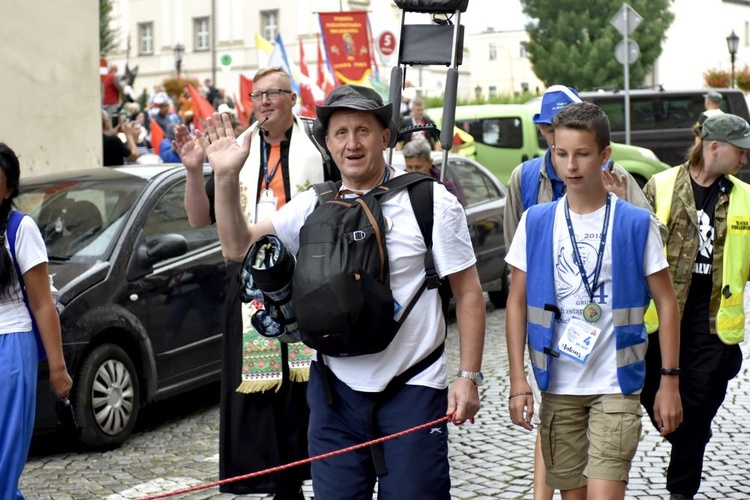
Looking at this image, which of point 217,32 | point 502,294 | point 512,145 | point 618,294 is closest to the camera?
point 618,294

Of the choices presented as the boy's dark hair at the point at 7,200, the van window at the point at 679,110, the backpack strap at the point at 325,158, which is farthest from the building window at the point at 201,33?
the boy's dark hair at the point at 7,200

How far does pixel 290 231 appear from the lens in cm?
392

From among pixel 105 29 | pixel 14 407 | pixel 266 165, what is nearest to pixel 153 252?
pixel 266 165

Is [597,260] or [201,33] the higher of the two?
[201,33]

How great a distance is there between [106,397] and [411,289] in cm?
373

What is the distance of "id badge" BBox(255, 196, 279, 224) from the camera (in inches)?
210

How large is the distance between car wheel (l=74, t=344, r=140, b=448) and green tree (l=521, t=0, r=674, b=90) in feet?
163

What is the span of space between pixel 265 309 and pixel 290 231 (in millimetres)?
282

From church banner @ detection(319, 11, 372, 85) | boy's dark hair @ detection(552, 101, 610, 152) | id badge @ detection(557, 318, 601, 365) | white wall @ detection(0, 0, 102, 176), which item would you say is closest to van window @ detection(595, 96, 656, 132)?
church banner @ detection(319, 11, 372, 85)

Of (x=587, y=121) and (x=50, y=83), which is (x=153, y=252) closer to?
(x=587, y=121)

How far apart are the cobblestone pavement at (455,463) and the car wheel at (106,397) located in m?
0.12

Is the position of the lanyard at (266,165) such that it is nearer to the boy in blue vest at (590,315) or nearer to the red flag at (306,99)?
the boy in blue vest at (590,315)

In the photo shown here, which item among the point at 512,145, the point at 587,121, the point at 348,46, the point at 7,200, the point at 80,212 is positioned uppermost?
the point at 348,46

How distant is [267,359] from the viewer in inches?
212
